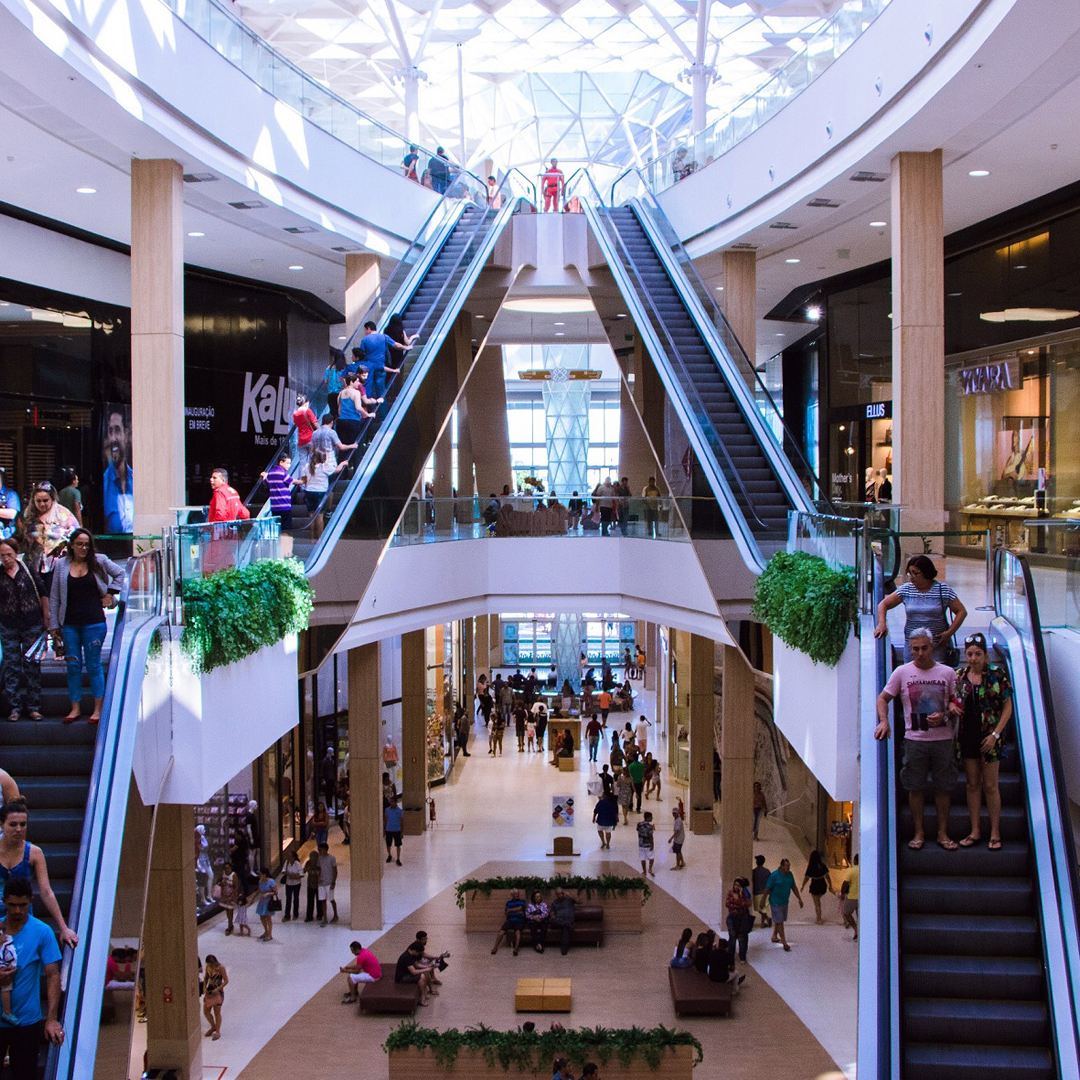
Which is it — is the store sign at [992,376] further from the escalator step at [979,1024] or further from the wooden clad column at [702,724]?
the escalator step at [979,1024]

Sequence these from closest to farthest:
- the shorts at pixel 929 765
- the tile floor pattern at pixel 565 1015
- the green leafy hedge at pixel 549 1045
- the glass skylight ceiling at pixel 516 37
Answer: the shorts at pixel 929 765 → the green leafy hedge at pixel 549 1045 → the tile floor pattern at pixel 565 1015 → the glass skylight ceiling at pixel 516 37

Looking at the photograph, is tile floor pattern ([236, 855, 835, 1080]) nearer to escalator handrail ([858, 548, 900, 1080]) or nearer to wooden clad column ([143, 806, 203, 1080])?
wooden clad column ([143, 806, 203, 1080])

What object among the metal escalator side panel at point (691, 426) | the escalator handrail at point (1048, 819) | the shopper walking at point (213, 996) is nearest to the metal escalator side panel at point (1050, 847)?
the escalator handrail at point (1048, 819)

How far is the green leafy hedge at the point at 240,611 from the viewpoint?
9586 millimetres

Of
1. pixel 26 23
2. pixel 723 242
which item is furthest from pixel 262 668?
pixel 723 242

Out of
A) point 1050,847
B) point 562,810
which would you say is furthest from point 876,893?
point 562,810

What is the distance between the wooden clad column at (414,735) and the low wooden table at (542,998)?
8.92m

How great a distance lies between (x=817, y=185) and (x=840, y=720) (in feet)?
32.2

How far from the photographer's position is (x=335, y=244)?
20.8 metres

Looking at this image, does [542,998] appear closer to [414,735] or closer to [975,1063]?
[975,1063]

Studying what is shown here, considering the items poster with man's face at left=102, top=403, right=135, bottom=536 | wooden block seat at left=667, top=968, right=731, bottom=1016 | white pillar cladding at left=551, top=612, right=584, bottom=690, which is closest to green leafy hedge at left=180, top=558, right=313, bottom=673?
wooden block seat at left=667, top=968, right=731, bottom=1016

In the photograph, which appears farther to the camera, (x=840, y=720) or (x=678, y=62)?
(x=678, y=62)

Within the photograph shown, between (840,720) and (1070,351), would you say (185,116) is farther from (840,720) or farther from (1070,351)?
(1070,351)

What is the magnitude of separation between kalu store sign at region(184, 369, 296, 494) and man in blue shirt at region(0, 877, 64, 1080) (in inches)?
665
